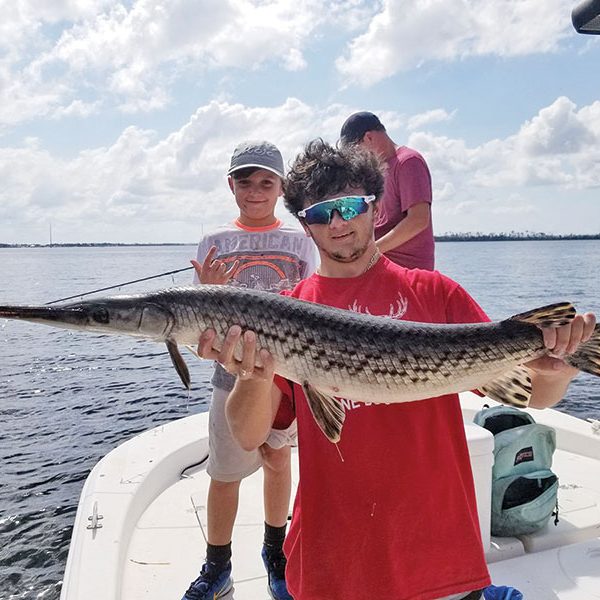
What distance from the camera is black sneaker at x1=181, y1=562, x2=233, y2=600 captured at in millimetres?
4023

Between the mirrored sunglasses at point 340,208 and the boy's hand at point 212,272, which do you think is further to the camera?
the boy's hand at point 212,272

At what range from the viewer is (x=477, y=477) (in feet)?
14.2

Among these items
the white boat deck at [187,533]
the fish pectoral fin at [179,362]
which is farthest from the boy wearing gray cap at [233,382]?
the fish pectoral fin at [179,362]

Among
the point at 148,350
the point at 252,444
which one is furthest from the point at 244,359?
the point at 148,350

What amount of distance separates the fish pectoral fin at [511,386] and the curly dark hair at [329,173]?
113 cm

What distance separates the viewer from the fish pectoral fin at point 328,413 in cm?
254

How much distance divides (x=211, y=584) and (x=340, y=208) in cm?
287

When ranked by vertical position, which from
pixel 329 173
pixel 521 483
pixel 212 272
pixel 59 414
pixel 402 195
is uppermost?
pixel 402 195

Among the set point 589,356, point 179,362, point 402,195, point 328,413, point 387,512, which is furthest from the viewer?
point 402,195

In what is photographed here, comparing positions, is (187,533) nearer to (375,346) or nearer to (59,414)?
(375,346)

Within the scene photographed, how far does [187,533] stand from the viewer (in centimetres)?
531

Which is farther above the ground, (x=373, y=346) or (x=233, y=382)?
(x=373, y=346)

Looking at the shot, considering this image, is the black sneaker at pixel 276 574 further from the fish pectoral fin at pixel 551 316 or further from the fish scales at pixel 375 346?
the fish pectoral fin at pixel 551 316

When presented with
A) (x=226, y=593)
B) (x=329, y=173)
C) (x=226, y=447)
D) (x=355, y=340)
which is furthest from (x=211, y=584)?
(x=329, y=173)
